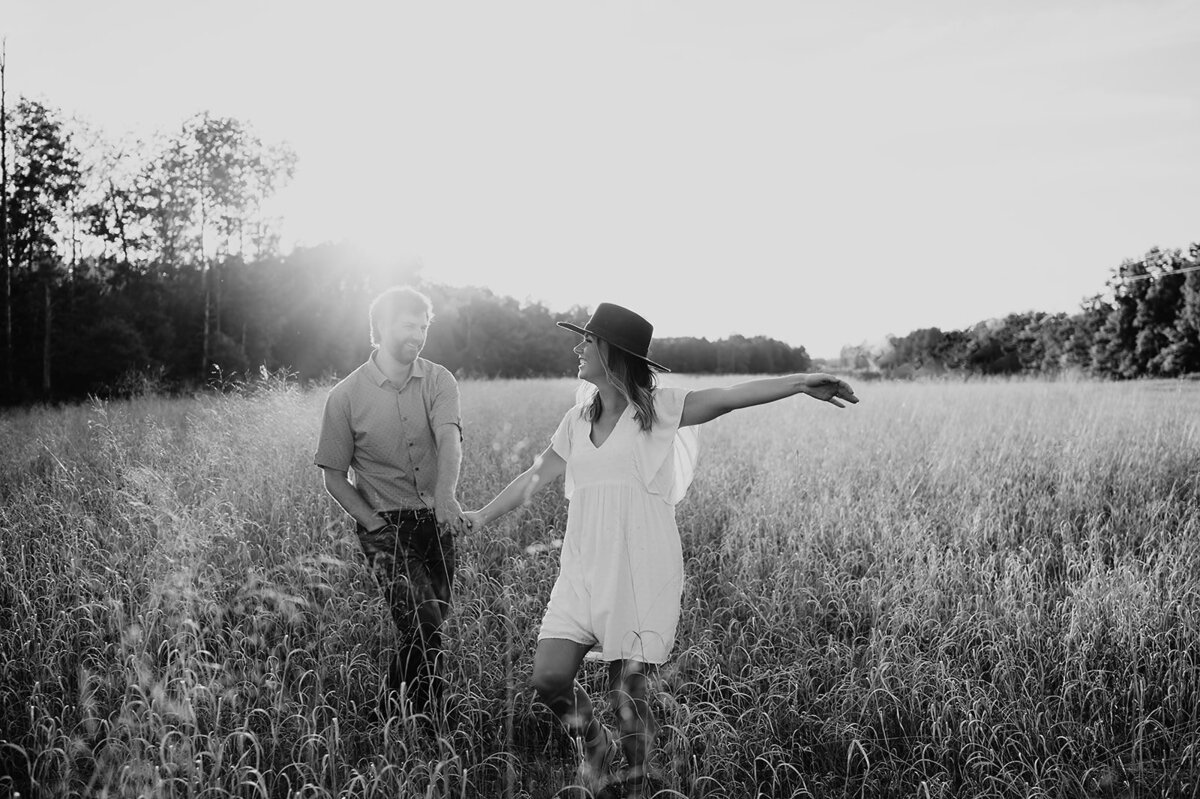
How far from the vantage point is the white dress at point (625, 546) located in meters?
2.44

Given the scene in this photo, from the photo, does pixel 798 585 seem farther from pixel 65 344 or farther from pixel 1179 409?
pixel 65 344

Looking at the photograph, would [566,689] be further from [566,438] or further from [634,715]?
[566,438]

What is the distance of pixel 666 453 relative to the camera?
2.61 m

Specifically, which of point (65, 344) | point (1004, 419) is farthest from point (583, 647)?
point (65, 344)

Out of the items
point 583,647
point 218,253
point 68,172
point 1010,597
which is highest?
point 68,172

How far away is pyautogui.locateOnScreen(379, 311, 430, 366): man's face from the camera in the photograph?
325cm

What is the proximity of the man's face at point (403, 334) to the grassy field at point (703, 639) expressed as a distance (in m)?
1.31

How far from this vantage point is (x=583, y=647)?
8.25 ft

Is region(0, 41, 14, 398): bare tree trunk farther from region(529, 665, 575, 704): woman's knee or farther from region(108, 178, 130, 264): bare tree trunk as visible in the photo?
region(529, 665, 575, 704): woman's knee

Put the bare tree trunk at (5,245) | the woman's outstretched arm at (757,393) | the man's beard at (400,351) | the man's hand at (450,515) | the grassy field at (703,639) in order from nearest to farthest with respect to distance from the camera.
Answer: the woman's outstretched arm at (757,393), the grassy field at (703,639), the man's hand at (450,515), the man's beard at (400,351), the bare tree trunk at (5,245)

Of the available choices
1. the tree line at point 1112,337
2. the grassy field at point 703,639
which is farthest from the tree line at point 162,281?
the tree line at point 1112,337

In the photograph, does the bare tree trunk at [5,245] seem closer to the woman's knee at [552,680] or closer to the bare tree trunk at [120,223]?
the bare tree trunk at [120,223]

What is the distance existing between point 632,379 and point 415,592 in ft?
4.48

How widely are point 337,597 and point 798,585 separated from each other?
2.75 m
